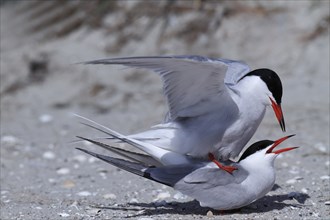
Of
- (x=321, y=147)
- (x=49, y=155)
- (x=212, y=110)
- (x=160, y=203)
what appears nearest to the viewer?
(x=212, y=110)

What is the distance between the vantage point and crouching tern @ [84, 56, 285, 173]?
4141 millimetres

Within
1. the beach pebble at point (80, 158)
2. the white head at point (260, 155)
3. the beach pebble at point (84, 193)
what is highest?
the white head at point (260, 155)

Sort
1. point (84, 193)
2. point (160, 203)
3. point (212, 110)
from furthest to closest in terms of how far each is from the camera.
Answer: point (84, 193)
point (160, 203)
point (212, 110)

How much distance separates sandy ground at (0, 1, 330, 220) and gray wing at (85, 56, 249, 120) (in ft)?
2.99

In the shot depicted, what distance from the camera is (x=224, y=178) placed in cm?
416

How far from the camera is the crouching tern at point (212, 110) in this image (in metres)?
4.14

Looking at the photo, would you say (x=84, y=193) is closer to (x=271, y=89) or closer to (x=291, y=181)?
(x=291, y=181)

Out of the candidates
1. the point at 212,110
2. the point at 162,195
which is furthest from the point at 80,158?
the point at 212,110

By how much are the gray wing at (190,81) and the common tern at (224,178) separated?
0.96 feet

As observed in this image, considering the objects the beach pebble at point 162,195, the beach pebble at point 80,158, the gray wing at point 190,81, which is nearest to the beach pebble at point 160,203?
the beach pebble at point 162,195

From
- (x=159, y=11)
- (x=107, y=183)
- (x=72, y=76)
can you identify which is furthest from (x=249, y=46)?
(x=107, y=183)

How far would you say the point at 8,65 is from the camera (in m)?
8.23

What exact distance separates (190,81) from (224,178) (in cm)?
52

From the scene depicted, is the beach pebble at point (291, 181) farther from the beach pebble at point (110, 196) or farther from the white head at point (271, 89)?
the beach pebble at point (110, 196)
